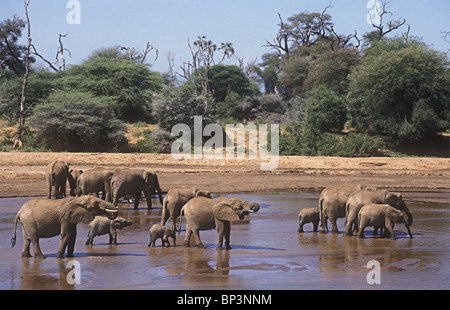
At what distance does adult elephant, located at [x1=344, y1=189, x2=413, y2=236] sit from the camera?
43.0ft

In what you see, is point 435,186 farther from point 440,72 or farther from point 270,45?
point 270,45

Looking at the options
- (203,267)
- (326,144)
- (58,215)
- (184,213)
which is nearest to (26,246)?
(58,215)

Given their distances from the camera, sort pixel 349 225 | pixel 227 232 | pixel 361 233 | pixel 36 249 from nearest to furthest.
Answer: pixel 36 249 → pixel 227 232 → pixel 361 233 → pixel 349 225

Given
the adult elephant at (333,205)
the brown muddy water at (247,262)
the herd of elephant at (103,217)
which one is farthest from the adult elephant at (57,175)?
the adult elephant at (333,205)

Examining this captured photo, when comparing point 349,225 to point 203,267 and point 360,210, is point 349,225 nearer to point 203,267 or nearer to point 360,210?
point 360,210

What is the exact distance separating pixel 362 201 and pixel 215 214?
13.4 feet

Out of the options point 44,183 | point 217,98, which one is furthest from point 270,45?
point 44,183

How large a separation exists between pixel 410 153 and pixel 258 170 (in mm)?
14702

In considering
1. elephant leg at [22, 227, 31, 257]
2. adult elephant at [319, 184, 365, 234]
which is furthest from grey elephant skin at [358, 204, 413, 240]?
elephant leg at [22, 227, 31, 257]

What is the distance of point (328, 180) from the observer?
27.1 m

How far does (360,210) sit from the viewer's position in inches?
505

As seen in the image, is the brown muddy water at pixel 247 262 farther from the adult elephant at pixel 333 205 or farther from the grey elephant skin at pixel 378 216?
the adult elephant at pixel 333 205

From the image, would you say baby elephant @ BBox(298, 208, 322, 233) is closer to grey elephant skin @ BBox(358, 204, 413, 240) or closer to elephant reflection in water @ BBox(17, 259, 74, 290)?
grey elephant skin @ BBox(358, 204, 413, 240)

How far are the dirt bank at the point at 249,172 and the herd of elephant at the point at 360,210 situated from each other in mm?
9474
